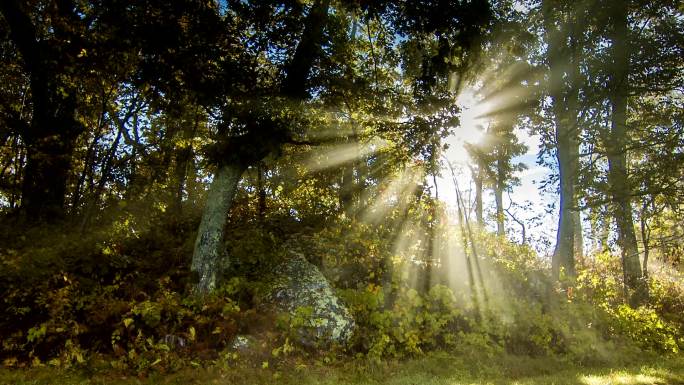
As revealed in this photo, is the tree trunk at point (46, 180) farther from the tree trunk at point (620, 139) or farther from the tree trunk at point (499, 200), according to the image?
the tree trunk at point (499, 200)

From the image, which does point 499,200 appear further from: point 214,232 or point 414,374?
point 214,232

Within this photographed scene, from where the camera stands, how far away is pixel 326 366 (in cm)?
774

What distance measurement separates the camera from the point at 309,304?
351 inches

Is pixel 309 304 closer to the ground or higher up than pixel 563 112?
closer to the ground

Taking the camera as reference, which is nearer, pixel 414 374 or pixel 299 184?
pixel 414 374

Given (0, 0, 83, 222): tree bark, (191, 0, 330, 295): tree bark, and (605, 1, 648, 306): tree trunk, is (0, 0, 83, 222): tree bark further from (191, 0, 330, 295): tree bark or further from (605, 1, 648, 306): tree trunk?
(605, 1, 648, 306): tree trunk

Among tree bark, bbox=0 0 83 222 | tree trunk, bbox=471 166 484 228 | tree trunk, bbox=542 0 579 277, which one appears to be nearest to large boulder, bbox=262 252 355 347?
tree bark, bbox=0 0 83 222

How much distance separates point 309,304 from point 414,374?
8.79 ft

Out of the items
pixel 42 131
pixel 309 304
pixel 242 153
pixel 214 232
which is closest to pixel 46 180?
pixel 42 131

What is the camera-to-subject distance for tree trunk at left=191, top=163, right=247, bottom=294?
926 centimetres

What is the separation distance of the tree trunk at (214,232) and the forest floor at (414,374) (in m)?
2.61

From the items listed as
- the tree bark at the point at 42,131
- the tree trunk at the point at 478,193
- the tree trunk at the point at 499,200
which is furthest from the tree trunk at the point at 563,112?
the tree bark at the point at 42,131

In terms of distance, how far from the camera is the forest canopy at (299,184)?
308 inches

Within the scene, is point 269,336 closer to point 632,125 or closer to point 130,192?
point 130,192
